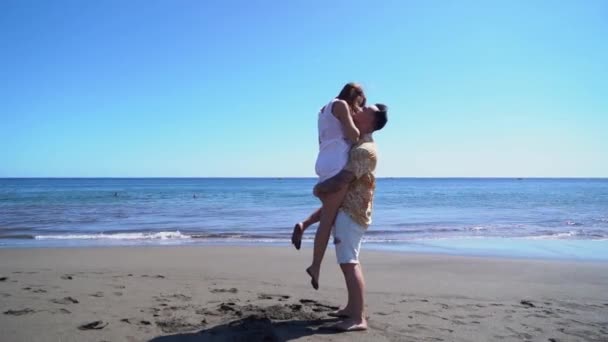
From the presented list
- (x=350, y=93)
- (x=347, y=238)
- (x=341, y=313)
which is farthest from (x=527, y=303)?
(x=350, y=93)

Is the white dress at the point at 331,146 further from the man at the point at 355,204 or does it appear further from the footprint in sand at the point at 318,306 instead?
the footprint in sand at the point at 318,306

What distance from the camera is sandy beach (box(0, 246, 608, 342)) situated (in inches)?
123

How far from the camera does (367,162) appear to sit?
3.13m

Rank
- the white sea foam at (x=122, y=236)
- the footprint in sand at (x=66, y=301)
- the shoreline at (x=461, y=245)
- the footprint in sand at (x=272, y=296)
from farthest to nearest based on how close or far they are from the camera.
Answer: the white sea foam at (x=122, y=236)
the shoreline at (x=461, y=245)
the footprint in sand at (x=272, y=296)
the footprint in sand at (x=66, y=301)

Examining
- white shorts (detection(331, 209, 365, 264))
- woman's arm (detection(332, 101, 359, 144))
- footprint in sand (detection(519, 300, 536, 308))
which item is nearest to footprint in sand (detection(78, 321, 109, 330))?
white shorts (detection(331, 209, 365, 264))

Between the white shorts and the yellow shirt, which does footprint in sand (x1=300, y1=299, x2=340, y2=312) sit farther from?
the yellow shirt

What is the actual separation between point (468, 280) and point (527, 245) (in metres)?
4.82

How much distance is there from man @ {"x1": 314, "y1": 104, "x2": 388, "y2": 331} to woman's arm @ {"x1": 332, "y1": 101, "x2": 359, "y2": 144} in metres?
0.12

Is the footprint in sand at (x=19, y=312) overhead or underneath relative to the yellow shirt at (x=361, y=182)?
underneath

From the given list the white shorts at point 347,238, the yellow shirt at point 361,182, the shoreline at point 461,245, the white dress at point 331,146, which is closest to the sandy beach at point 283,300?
the white shorts at point 347,238

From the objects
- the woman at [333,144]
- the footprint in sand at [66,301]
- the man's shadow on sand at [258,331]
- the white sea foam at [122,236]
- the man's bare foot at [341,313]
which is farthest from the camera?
the white sea foam at [122,236]

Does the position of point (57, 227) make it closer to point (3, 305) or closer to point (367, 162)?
point (3, 305)

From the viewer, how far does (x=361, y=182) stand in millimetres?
3217

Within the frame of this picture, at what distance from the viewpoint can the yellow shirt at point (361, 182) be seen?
10.2 ft
